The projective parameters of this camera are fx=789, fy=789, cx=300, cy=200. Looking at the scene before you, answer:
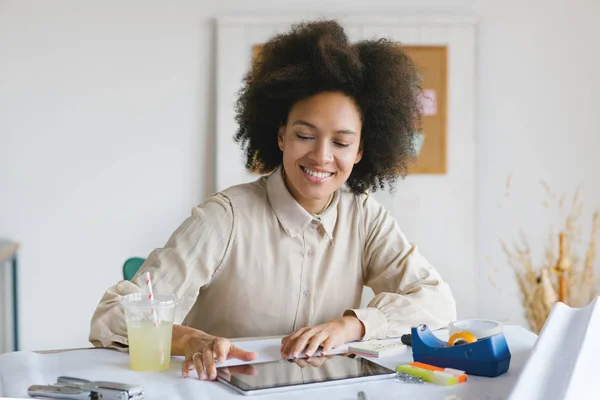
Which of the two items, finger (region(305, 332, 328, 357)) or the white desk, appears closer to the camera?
the white desk

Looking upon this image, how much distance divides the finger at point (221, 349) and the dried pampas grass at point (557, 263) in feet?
7.30

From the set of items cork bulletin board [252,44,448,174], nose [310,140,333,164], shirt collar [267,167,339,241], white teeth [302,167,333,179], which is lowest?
shirt collar [267,167,339,241]

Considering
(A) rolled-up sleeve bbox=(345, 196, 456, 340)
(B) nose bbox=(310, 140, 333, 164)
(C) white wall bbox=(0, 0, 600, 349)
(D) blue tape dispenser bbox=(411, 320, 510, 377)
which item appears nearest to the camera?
(D) blue tape dispenser bbox=(411, 320, 510, 377)

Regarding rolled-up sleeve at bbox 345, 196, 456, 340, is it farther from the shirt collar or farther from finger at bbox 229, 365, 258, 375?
finger at bbox 229, 365, 258, 375

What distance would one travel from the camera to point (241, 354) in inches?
52.9

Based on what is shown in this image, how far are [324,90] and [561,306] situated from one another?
27.6 inches

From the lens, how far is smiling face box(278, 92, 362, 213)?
1.75m

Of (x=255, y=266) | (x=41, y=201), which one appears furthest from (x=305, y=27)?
(x=41, y=201)

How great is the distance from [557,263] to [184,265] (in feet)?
6.84

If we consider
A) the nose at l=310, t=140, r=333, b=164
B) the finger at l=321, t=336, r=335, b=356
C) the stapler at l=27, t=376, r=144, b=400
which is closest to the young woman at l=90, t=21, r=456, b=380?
the nose at l=310, t=140, r=333, b=164

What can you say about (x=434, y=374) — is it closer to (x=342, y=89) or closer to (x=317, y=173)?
(x=317, y=173)

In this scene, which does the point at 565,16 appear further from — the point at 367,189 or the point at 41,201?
the point at 41,201

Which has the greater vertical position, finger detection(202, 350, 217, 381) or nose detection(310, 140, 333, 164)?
nose detection(310, 140, 333, 164)

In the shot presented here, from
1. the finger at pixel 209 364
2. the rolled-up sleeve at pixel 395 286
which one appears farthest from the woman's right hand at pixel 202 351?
the rolled-up sleeve at pixel 395 286
